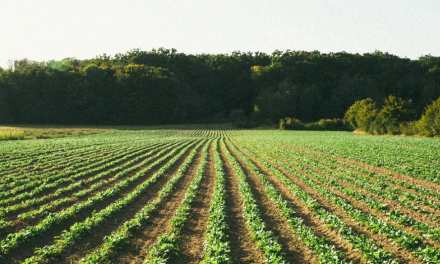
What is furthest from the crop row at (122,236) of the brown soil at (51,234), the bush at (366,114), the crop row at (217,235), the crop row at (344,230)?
the bush at (366,114)

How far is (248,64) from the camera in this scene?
468 feet

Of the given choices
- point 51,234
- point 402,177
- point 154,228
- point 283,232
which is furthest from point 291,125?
point 51,234

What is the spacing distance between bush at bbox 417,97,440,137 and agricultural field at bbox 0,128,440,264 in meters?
25.3

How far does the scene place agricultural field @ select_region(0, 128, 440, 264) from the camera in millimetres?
11289

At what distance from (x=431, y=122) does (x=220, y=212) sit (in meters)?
45.6

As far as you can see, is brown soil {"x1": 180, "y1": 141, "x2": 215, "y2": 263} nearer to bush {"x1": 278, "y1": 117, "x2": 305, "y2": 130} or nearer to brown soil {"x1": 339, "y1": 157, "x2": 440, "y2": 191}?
brown soil {"x1": 339, "y1": 157, "x2": 440, "y2": 191}

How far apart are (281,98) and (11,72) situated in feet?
225

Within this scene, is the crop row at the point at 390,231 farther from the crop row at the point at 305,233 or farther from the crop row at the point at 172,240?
the crop row at the point at 172,240

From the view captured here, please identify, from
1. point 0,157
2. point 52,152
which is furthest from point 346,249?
point 52,152

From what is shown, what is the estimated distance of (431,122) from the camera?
52188 mm

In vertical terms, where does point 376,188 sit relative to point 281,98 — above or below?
below

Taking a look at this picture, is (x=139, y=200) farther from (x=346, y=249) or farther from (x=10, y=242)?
(x=346, y=249)

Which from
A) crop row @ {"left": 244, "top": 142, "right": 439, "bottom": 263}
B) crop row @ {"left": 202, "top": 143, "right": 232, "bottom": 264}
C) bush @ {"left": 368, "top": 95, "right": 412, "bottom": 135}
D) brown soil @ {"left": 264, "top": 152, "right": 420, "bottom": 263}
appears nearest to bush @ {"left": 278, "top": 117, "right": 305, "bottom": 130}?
bush @ {"left": 368, "top": 95, "right": 412, "bottom": 135}

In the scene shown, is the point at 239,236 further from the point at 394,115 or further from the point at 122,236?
the point at 394,115
